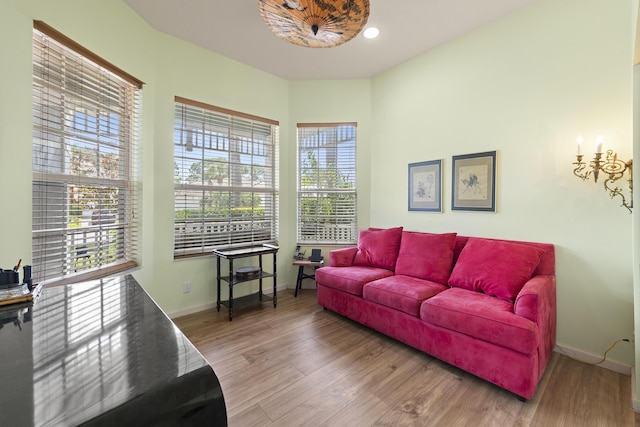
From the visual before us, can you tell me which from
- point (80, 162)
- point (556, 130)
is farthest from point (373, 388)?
point (80, 162)

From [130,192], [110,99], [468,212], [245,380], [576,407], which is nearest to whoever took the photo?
[576,407]

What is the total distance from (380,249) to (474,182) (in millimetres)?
1230

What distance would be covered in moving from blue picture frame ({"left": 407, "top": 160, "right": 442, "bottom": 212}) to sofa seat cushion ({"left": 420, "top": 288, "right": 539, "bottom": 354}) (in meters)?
1.17

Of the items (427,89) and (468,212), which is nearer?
(468,212)

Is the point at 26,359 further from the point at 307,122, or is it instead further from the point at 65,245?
the point at 307,122

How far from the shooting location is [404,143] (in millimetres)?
3609

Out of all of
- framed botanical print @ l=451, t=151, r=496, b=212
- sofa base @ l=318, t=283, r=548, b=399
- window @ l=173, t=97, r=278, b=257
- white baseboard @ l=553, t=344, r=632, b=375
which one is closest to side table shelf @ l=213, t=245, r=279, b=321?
window @ l=173, t=97, r=278, b=257

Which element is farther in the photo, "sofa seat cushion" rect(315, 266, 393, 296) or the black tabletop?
"sofa seat cushion" rect(315, 266, 393, 296)

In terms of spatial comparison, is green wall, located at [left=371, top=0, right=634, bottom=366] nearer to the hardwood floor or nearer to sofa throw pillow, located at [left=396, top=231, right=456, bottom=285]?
sofa throw pillow, located at [left=396, top=231, right=456, bottom=285]

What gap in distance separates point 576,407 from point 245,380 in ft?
7.11

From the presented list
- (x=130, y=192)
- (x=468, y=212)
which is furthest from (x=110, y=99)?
(x=468, y=212)

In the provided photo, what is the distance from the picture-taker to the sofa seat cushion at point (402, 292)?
2402 millimetres

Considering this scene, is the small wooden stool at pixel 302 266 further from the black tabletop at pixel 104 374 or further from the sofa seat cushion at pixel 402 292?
the black tabletop at pixel 104 374

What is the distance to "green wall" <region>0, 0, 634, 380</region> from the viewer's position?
6.71ft
